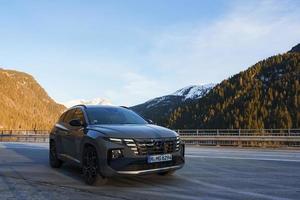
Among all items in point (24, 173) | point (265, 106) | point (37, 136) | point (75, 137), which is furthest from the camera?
point (265, 106)

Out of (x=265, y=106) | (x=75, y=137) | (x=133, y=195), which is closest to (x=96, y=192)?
(x=133, y=195)

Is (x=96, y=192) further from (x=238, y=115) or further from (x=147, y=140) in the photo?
(x=238, y=115)

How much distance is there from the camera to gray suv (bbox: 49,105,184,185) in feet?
26.7

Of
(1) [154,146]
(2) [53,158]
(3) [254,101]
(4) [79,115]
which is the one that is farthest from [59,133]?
(3) [254,101]

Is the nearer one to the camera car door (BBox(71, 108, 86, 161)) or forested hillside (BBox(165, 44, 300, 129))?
car door (BBox(71, 108, 86, 161))

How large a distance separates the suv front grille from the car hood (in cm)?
10

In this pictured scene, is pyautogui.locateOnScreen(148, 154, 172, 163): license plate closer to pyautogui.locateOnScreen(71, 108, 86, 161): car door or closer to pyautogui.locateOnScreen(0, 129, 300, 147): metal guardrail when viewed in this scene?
pyautogui.locateOnScreen(71, 108, 86, 161): car door

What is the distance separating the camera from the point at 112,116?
388 inches

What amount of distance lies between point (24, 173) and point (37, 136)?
112 ft

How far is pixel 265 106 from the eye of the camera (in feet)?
372

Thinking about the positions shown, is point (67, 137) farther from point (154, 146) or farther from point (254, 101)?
point (254, 101)

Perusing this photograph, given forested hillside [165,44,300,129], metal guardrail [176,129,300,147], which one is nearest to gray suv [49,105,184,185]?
metal guardrail [176,129,300,147]

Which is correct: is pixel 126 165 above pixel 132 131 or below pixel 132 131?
below

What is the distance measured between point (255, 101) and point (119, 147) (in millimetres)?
113598
